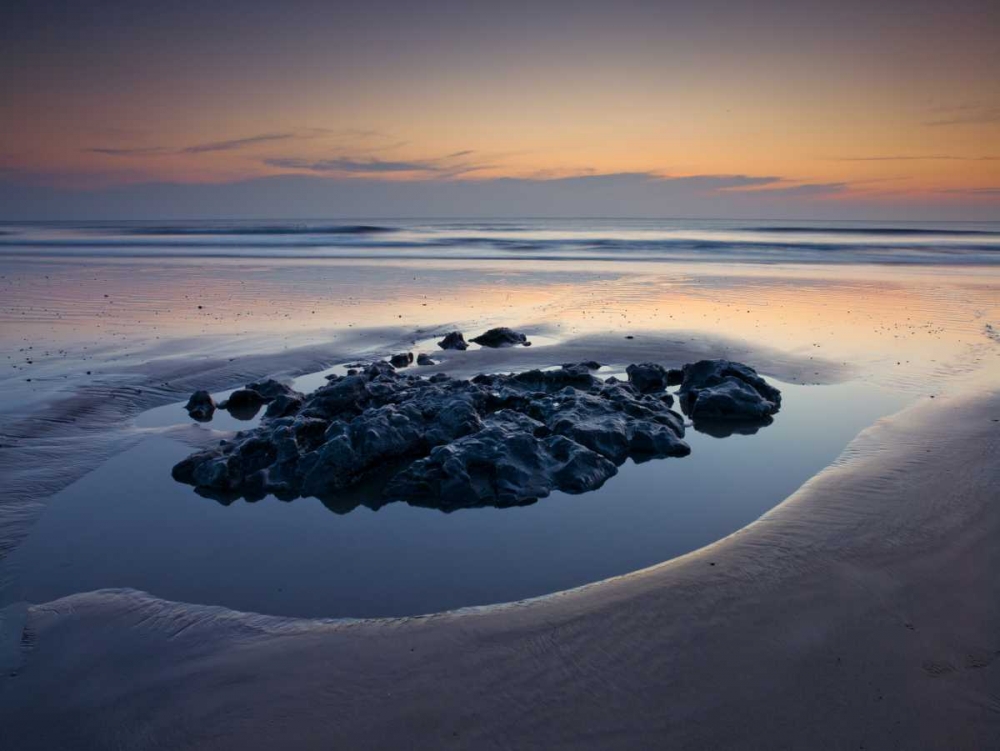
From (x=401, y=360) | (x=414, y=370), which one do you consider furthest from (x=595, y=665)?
(x=401, y=360)

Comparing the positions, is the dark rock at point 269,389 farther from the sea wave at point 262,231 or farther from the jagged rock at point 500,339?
the sea wave at point 262,231

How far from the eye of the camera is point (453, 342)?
38.5 ft

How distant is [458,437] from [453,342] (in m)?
5.22

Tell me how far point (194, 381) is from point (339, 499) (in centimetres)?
462

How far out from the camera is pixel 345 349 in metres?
11.5

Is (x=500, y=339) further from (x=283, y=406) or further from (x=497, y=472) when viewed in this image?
(x=497, y=472)

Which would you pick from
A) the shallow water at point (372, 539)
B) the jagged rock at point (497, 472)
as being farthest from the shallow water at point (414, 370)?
the jagged rock at point (497, 472)

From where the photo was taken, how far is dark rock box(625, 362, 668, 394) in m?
9.05

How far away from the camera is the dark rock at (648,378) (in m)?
9.05

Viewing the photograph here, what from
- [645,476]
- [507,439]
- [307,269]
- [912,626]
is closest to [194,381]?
[507,439]

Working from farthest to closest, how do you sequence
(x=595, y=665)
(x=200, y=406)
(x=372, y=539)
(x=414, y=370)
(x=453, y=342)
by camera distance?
(x=453, y=342) → (x=414, y=370) → (x=200, y=406) → (x=372, y=539) → (x=595, y=665)

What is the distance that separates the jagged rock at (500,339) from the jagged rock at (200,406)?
16.7ft

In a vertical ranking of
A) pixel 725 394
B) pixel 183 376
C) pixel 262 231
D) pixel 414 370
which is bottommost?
pixel 262 231

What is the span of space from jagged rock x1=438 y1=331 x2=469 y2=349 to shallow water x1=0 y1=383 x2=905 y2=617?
5.68 meters
